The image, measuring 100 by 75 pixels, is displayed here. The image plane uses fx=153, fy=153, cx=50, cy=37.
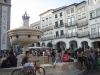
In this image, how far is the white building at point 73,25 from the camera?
35969 millimetres

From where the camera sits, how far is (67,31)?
143 feet

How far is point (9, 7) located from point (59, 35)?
18738mm

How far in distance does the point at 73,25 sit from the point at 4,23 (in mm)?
21338

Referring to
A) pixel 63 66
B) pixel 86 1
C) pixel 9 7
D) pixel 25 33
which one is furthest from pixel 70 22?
pixel 63 66

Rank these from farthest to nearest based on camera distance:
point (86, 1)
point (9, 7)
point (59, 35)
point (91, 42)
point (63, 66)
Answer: point (9, 7)
point (59, 35)
point (86, 1)
point (91, 42)
point (63, 66)

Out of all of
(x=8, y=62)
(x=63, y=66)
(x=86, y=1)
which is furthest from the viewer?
(x=86, y=1)

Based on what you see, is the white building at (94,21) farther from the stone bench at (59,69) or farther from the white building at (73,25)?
the stone bench at (59,69)

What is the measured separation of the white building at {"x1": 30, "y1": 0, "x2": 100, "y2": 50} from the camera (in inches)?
1416

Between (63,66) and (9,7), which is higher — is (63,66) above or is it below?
below

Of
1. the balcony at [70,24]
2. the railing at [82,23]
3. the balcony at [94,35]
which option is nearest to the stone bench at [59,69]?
the balcony at [94,35]

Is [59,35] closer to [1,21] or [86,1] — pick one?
[86,1]

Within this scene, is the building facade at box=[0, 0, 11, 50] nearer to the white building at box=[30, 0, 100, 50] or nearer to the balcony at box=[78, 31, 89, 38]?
the white building at box=[30, 0, 100, 50]

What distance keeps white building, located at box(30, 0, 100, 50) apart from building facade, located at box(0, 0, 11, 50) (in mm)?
12002

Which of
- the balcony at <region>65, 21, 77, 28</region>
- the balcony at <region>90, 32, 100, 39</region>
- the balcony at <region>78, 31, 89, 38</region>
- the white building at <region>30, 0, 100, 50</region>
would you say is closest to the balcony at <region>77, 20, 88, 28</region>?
the white building at <region>30, 0, 100, 50</region>
